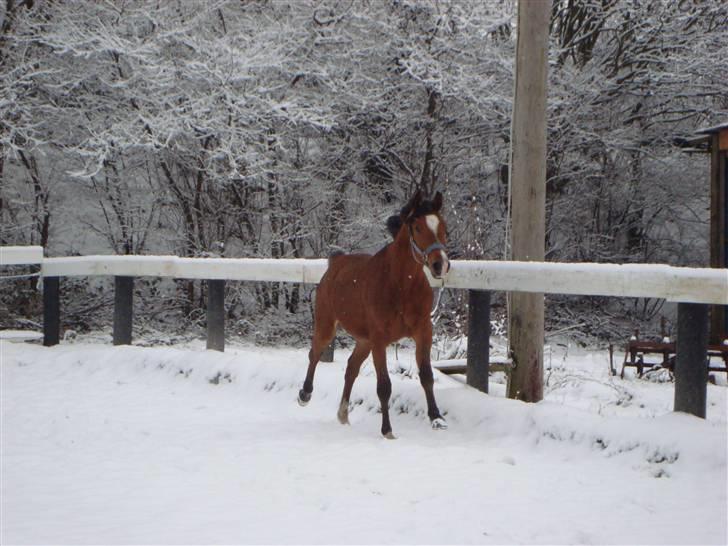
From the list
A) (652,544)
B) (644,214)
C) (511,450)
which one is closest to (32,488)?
(511,450)

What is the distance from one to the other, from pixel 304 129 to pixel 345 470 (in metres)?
12.3

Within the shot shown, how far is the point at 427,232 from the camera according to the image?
5422 millimetres

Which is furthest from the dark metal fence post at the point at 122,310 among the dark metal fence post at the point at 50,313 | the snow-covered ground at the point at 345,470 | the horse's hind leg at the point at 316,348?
the horse's hind leg at the point at 316,348

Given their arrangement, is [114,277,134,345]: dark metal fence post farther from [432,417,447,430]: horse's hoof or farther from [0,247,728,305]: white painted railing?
[432,417,447,430]: horse's hoof

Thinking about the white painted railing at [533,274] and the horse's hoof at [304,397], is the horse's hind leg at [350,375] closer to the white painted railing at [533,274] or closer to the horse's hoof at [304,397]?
the horse's hoof at [304,397]

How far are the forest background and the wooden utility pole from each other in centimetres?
773

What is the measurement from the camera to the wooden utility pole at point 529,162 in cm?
636

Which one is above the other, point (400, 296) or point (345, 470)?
point (400, 296)

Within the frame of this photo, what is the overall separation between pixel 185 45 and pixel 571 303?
9649 mm

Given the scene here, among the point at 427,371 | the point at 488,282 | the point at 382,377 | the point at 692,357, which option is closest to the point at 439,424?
the point at 427,371

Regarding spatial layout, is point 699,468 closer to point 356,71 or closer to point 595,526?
point 595,526

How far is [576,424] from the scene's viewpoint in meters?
5.15

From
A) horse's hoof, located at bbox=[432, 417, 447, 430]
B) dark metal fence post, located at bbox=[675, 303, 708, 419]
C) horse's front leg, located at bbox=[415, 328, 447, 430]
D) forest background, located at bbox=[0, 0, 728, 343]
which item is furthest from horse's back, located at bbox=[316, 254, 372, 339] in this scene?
forest background, located at bbox=[0, 0, 728, 343]

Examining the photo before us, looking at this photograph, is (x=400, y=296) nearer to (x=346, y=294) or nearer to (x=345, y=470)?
(x=346, y=294)
